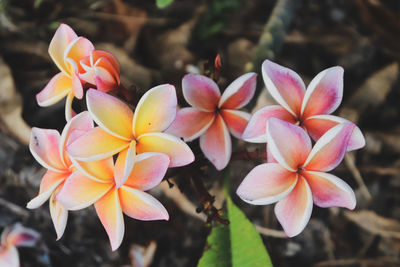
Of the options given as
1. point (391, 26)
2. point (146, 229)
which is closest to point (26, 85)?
point (146, 229)

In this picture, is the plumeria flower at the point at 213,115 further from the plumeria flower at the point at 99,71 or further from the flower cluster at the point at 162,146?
the plumeria flower at the point at 99,71

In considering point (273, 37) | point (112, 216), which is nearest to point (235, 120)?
point (112, 216)

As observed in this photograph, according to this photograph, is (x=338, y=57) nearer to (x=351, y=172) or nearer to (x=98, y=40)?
(x=351, y=172)

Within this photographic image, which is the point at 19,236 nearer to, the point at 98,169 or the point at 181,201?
the point at 181,201

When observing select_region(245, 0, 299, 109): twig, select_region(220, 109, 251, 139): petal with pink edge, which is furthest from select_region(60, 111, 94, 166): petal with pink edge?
select_region(245, 0, 299, 109): twig

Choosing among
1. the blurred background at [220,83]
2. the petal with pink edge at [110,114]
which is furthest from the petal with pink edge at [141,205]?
the blurred background at [220,83]

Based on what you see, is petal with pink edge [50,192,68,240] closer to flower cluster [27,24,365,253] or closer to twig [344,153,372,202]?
flower cluster [27,24,365,253]
